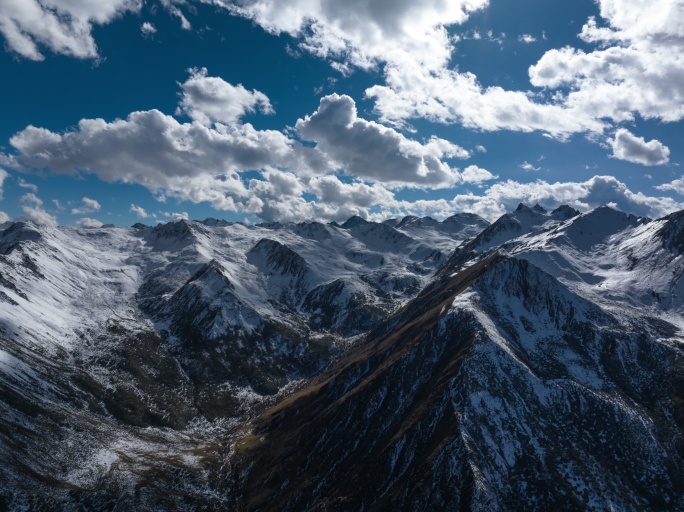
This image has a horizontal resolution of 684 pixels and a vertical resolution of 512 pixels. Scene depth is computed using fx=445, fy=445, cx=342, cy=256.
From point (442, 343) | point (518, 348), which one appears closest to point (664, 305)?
point (518, 348)

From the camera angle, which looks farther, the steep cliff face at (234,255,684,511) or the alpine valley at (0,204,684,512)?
the alpine valley at (0,204,684,512)

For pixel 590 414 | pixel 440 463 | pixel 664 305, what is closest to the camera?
pixel 440 463

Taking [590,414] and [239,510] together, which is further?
[239,510]

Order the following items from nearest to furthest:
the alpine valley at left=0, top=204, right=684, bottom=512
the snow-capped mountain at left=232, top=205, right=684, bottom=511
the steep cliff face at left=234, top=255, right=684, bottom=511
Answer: the steep cliff face at left=234, top=255, right=684, bottom=511, the snow-capped mountain at left=232, top=205, right=684, bottom=511, the alpine valley at left=0, top=204, right=684, bottom=512

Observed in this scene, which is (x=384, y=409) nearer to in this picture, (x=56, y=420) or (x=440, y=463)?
(x=440, y=463)

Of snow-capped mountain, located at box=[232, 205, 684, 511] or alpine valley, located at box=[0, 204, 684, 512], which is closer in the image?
snow-capped mountain, located at box=[232, 205, 684, 511]

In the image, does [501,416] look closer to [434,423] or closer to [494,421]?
[494,421]

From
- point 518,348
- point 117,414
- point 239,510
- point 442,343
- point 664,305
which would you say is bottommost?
point 117,414

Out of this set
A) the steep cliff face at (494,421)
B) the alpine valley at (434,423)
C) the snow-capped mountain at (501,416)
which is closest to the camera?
the steep cliff face at (494,421)

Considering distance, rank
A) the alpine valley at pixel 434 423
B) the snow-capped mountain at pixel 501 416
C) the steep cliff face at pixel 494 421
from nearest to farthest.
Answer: the steep cliff face at pixel 494 421
the snow-capped mountain at pixel 501 416
the alpine valley at pixel 434 423

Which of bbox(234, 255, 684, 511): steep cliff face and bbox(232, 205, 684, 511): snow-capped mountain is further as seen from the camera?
bbox(232, 205, 684, 511): snow-capped mountain

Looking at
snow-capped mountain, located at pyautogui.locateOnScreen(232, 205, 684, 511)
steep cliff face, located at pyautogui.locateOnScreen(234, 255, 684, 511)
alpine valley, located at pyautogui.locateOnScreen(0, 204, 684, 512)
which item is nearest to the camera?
steep cliff face, located at pyautogui.locateOnScreen(234, 255, 684, 511)
